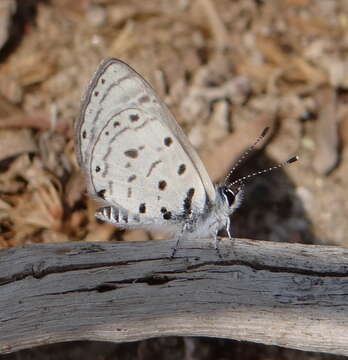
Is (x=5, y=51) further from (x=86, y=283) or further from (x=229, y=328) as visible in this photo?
(x=229, y=328)

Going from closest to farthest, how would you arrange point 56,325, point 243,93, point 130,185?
point 56,325 < point 130,185 < point 243,93

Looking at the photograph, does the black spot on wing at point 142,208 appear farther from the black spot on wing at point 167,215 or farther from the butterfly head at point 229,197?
the butterfly head at point 229,197

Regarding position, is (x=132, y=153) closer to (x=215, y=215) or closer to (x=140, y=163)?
(x=140, y=163)

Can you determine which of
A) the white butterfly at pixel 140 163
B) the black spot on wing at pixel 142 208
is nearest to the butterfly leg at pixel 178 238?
the white butterfly at pixel 140 163

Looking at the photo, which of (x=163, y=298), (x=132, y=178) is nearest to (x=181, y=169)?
(x=132, y=178)

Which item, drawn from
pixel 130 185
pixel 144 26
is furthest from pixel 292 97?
pixel 130 185

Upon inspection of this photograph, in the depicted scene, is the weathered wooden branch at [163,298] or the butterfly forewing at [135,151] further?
the butterfly forewing at [135,151]
